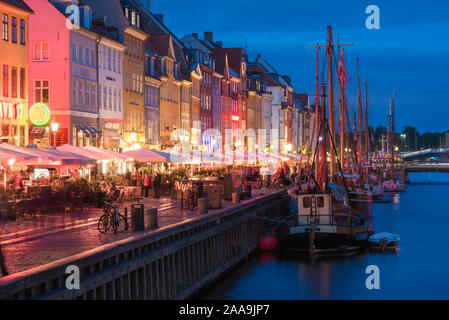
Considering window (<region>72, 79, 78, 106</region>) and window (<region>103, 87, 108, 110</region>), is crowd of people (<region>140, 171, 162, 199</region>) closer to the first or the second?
window (<region>72, 79, 78, 106</region>)

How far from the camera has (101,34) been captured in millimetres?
62906

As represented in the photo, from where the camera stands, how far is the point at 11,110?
48375mm

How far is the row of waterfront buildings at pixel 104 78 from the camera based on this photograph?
5009cm

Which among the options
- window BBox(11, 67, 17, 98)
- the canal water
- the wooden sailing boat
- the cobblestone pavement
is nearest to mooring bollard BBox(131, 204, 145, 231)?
the cobblestone pavement

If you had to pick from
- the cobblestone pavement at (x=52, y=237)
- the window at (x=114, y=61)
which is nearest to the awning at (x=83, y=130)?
the window at (x=114, y=61)

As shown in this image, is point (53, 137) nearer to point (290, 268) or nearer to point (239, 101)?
point (290, 268)

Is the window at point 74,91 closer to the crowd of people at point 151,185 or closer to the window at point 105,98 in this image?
the window at point 105,98

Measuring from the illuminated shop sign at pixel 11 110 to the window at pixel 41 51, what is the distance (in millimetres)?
7210

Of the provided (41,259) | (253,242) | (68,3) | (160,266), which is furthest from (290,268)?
(68,3)

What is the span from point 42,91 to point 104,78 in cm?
851

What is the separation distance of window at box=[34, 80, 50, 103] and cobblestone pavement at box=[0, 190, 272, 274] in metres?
23.5

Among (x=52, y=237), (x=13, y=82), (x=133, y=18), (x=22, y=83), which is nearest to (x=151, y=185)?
(x=22, y=83)
